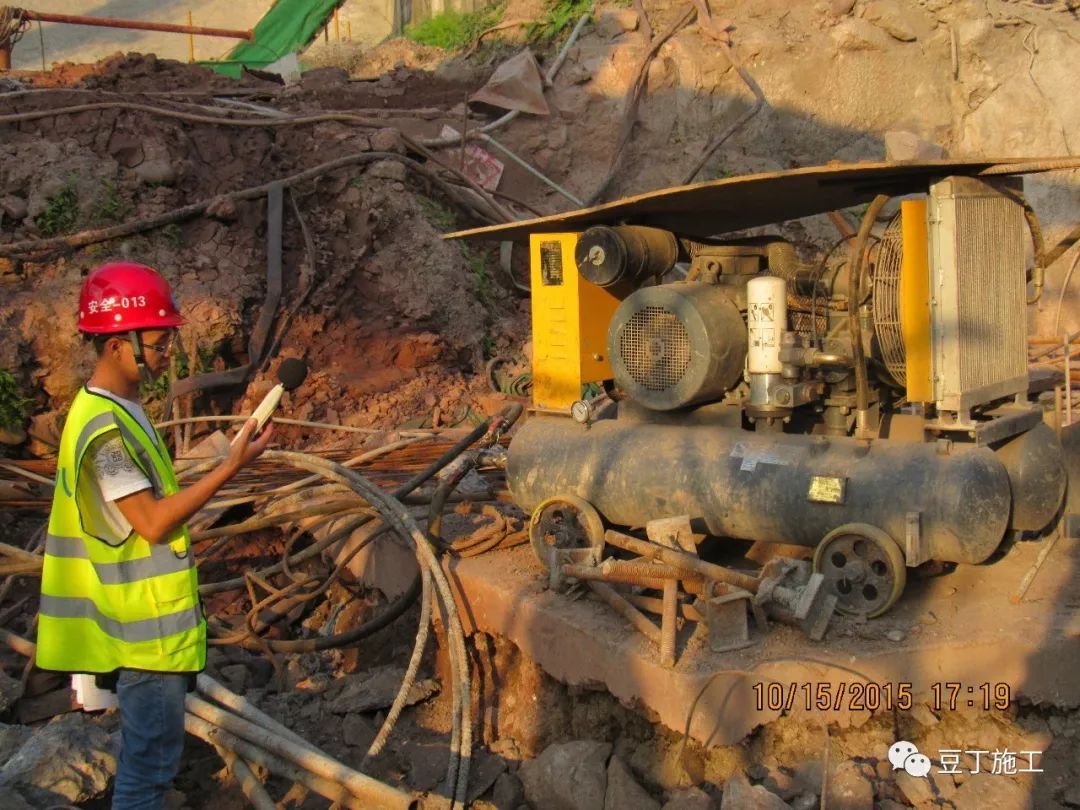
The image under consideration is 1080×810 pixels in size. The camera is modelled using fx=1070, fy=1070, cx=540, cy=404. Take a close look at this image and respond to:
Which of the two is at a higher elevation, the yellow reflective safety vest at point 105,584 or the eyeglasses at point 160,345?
the eyeglasses at point 160,345

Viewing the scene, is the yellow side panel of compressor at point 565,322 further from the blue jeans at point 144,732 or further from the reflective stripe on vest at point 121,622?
the blue jeans at point 144,732

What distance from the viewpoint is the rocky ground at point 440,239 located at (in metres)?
4.01

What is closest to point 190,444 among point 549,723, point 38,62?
point 549,723

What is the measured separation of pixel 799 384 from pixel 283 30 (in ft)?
49.1

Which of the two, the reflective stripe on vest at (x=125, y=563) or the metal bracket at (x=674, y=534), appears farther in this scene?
the metal bracket at (x=674, y=534)

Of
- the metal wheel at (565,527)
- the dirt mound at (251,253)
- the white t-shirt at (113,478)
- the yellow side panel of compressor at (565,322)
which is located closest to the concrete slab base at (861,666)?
the metal wheel at (565,527)

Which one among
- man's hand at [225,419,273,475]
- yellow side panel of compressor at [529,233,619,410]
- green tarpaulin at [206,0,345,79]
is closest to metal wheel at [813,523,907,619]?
yellow side panel of compressor at [529,233,619,410]

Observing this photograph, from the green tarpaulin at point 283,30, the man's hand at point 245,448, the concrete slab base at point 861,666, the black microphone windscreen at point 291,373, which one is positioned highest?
the green tarpaulin at point 283,30

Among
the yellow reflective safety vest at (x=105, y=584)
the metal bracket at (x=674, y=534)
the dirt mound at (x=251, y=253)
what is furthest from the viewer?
the dirt mound at (x=251, y=253)

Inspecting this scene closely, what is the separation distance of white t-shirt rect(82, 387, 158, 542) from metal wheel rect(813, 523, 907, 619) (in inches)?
101

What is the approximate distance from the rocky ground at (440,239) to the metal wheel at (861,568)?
0.45 meters

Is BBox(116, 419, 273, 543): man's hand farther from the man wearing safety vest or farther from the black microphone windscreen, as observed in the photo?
the black microphone windscreen

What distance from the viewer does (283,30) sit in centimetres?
1725

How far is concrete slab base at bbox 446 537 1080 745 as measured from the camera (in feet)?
12.6
